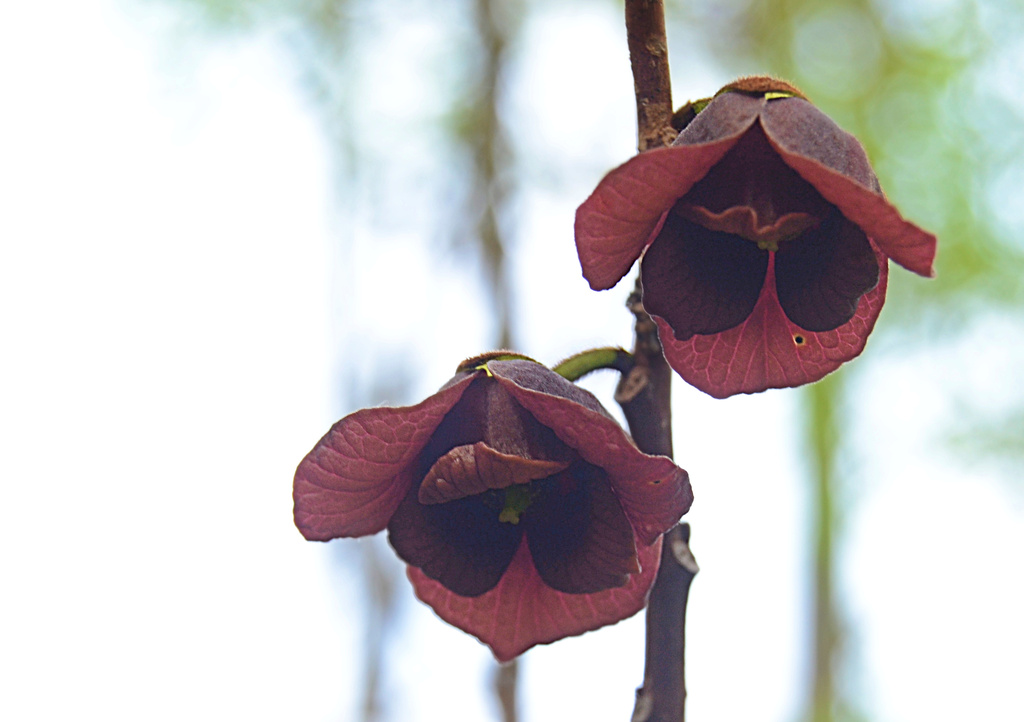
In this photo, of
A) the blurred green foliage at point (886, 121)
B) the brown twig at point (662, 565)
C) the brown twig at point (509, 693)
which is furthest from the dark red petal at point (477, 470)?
the blurred green foliage at point (886, 121)

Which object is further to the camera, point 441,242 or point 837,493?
point 837,493

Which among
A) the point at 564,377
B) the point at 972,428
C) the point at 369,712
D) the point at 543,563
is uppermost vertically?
the point at 972,428

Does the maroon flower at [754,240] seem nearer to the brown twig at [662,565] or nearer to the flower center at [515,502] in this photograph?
the brown twig at [662,565]

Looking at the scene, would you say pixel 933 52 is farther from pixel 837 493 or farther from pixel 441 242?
pixel 441 242

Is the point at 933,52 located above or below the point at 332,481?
above

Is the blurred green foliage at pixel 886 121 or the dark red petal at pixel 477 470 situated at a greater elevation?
the blurred green foliage at pixel 886 121

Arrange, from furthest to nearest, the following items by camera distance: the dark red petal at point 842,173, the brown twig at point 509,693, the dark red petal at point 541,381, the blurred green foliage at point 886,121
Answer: the blurred green foliage at point 886,121 → the brown twig at point 509,693 → the dark red petal at point 541,381 → the dark red petal at point 842,173

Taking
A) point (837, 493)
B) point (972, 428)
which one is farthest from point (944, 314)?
point (837, 493)

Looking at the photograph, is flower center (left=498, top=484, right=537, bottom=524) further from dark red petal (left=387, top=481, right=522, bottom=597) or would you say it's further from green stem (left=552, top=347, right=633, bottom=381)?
green stem (left=552, top=347, right=633, bottom=381)

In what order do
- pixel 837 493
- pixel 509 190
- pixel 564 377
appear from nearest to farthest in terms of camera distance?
pixel 564 377 → pixel 509 190 → pixel 837 493
